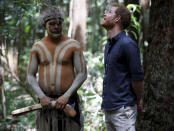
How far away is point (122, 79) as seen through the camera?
231 centimetres

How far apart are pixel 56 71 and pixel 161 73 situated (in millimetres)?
1693

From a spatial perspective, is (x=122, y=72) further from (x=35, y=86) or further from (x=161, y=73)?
(x=161, y=73)

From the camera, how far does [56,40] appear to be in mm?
2520

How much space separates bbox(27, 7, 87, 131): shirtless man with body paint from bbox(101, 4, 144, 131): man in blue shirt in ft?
1.10

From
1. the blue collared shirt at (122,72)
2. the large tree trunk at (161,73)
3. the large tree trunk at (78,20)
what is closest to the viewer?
the blue collared shirt at (122,72)

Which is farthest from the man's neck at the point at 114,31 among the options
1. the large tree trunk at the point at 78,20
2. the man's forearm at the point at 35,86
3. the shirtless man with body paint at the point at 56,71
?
the large tree trunk at the point at 78,20

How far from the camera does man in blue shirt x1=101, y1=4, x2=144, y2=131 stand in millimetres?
2279

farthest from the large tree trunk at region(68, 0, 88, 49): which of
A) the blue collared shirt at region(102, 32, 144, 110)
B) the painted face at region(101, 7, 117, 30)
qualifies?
A: the blue collared shirt at region(102, 32, 144, 110)

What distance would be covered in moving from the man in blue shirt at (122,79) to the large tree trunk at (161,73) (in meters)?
1.13

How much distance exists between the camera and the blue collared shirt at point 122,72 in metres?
2.27

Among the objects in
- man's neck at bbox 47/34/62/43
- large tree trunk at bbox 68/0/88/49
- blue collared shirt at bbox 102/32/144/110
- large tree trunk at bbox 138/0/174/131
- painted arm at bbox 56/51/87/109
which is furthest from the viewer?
large tree trunk at bbox 68/0/88/49

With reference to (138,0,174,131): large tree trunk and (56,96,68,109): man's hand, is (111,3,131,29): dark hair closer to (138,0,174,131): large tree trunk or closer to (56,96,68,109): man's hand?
(56,96,68,109): man's hand

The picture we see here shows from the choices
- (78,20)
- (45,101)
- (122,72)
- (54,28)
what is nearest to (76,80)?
(45,101)

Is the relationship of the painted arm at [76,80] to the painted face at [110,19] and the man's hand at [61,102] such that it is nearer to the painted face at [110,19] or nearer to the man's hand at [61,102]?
the man's hand at [61,102]
